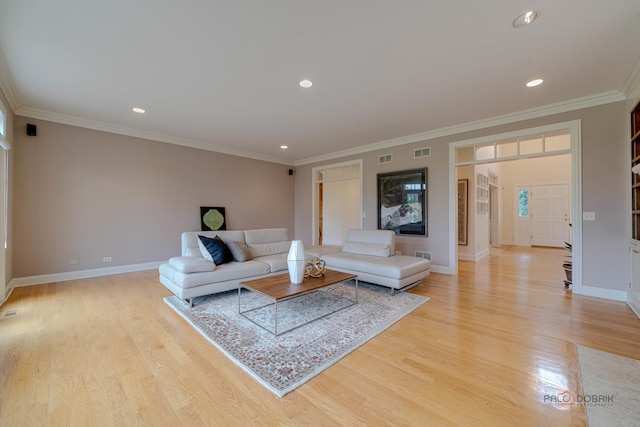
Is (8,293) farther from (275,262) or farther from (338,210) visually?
(338,210)

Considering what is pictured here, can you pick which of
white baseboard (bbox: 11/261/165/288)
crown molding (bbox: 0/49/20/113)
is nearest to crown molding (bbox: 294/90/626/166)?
white baseboard (bbox: 11/261/165/288)

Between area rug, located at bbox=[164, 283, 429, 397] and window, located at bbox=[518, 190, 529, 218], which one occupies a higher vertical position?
window, located at bbox=[518, 190, 529, 218]

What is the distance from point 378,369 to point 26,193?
5.55 metres

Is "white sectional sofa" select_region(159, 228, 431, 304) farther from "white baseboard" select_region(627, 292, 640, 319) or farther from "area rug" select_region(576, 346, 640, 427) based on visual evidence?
"white baseboard" select_region(627, 292, 640, 319)

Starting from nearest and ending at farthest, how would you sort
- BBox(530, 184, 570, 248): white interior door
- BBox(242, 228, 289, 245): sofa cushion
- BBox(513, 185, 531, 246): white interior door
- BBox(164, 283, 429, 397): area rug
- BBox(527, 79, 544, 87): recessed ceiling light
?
1. BBox(164, 283, 429, 397): area rug
2. BBox(527, 79, 544, 87): recessed ceiling light
3. BBox(242, 228, 289, 245): sofa cushion
4. BBox(530, 184, 570, 248): white interior door
5. BBox(513, 185, 531, 246): white interior door

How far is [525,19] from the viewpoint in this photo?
6.81 feet

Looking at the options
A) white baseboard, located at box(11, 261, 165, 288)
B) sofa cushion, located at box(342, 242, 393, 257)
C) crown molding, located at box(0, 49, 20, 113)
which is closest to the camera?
crown molding, located at box(0, 49, 20, 113)

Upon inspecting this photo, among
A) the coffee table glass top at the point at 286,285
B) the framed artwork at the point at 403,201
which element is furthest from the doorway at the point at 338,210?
the coffee table glass top at the point at 286,285

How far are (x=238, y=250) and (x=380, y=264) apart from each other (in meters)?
2.10

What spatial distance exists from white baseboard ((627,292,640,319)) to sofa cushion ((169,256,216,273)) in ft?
16.3

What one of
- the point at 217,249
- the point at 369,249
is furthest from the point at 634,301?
the point at 217,249

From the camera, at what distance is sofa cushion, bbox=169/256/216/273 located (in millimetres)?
3121

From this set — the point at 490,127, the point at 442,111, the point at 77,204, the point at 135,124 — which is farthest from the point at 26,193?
the point at 490,127

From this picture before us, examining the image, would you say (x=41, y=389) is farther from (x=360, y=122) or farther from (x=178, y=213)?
(x=360, y=122)
